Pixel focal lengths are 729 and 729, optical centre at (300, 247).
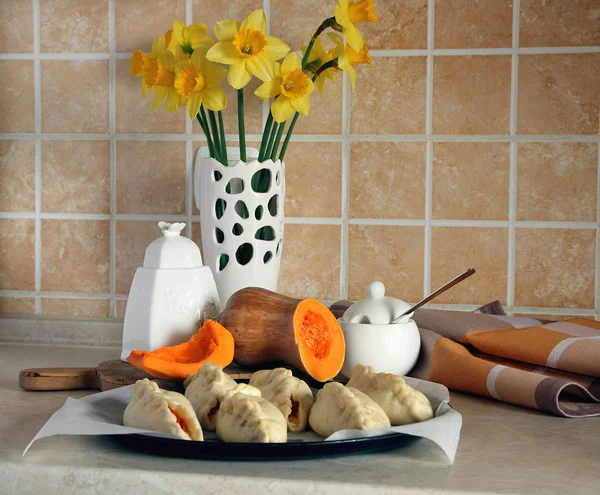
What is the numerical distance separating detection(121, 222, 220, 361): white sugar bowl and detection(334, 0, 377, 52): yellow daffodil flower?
0.38 meters

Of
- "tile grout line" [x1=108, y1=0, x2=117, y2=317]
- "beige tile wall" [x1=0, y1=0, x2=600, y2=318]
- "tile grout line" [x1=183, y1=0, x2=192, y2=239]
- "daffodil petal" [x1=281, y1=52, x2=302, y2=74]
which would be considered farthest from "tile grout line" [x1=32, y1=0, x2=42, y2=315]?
"daffodil petal" [x1=281, y1=52, x2=302, y2=74]

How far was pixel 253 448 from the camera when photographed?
584 mm

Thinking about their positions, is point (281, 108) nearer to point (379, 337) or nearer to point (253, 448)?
point (379, 337)

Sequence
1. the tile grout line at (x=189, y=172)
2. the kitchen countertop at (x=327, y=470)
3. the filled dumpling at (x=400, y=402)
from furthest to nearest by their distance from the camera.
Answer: the tile grout line at (x=189, y=172)
the filled dumpling at (x=400, y=402)
the kitchen countertop at (x=327, y=470)

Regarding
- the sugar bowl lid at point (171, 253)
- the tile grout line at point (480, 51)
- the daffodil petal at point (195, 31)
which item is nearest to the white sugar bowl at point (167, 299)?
the sugar bowl lid at point (171, 253)

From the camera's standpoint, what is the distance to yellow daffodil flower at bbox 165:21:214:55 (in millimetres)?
1113

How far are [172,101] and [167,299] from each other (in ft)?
1.14

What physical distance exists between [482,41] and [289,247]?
0.47 metres

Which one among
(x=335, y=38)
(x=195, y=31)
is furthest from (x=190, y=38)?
(x=335, y=38)

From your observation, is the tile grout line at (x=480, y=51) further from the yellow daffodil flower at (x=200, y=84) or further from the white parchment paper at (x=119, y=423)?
the white parchment paper at (x=119, y=423)

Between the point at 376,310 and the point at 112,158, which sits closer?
the point at 376,310

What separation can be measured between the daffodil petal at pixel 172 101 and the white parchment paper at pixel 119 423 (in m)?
0.52

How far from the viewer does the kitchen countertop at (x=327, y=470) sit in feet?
1.84

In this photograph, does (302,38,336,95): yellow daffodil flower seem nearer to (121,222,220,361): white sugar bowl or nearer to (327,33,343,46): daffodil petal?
(327,33,343,46): daffodil petal
